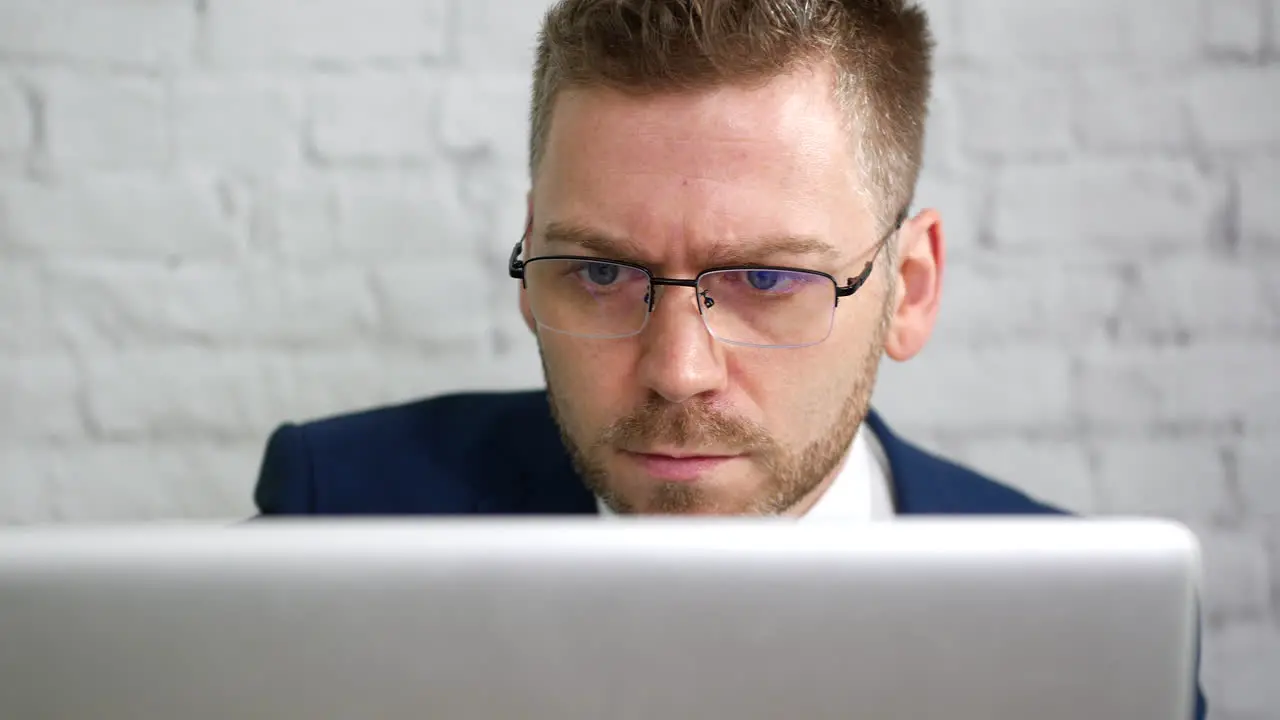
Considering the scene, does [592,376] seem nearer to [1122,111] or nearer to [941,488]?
[941,488]

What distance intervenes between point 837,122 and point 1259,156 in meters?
0.73

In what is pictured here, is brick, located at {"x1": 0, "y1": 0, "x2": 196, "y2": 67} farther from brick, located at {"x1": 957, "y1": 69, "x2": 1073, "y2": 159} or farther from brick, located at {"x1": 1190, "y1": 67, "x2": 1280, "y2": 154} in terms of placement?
brick, located at {"x1": 1190, "y1": 67, "x2": 1280, "y2": 154}

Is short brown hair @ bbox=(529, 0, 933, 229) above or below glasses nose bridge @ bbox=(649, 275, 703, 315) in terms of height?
above

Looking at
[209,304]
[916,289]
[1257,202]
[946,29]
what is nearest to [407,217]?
[209,304]

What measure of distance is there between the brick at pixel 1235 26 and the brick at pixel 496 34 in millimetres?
889

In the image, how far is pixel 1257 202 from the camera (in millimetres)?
1424

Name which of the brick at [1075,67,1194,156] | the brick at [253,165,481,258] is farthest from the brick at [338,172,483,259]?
the brick at [1075,67,1194,156]

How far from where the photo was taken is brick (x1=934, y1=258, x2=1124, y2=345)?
1.40 m

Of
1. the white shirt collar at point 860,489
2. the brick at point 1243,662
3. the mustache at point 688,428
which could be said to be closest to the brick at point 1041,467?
the white shirt collar at point 860,489

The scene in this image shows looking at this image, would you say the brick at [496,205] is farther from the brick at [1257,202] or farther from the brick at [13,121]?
the brick at [1257,202]

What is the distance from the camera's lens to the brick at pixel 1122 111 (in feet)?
4.63

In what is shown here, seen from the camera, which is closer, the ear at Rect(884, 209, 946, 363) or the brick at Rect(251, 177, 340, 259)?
the ear at Rect(884, 209, 946, 363)

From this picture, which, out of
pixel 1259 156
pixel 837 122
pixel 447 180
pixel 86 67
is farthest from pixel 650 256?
pixel 1259 156

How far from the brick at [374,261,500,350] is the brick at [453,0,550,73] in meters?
0.26
